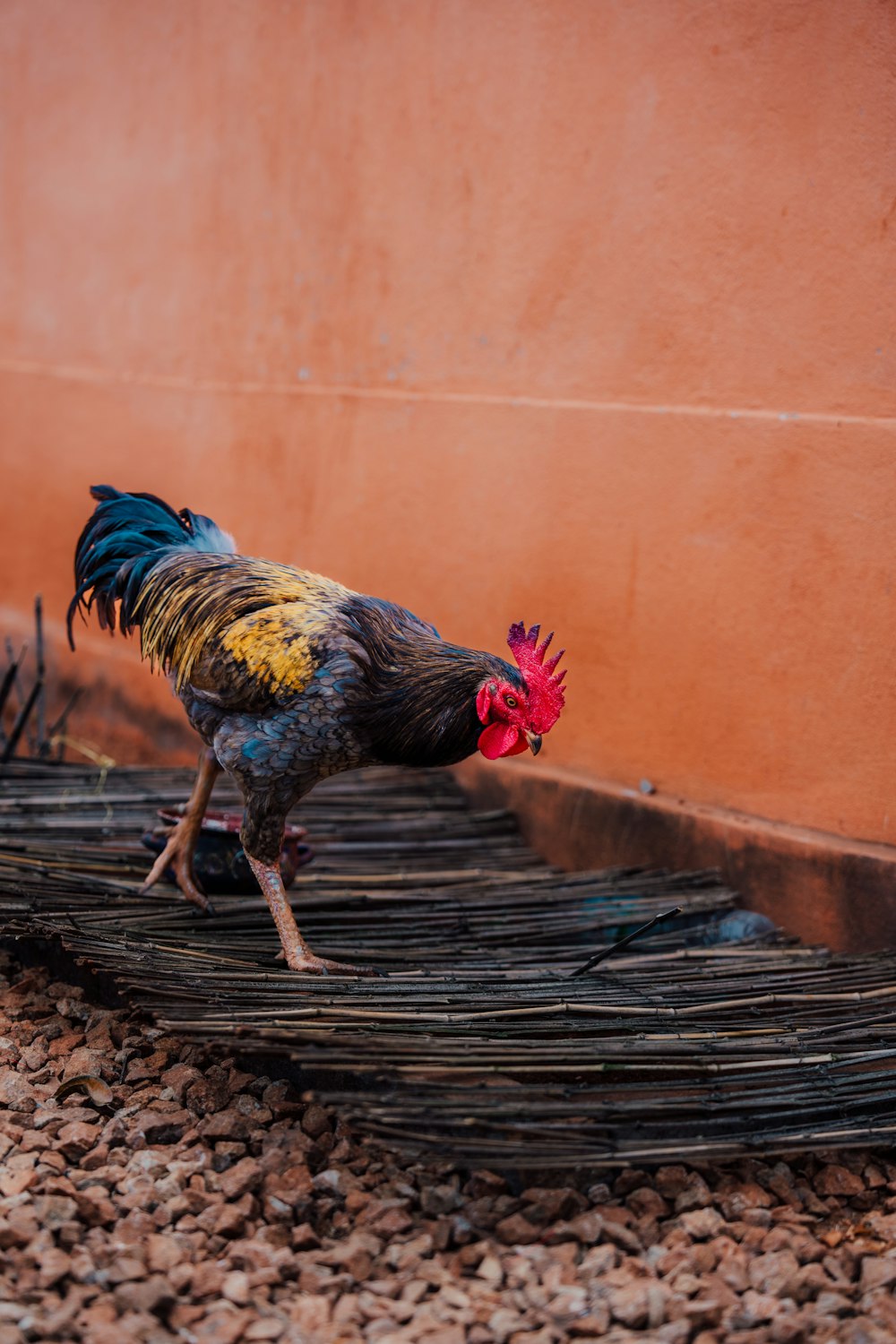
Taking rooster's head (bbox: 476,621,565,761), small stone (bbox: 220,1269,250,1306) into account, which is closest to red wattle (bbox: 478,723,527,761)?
rooster's head (bbox: 476,621,565,761)

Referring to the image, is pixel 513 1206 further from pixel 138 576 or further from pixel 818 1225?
pixel 138 576

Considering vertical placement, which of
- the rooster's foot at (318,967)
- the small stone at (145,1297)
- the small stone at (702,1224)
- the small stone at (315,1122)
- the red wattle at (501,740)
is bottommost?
the small stone at (145,1297)

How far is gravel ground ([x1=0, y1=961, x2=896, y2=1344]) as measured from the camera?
269 centimetres

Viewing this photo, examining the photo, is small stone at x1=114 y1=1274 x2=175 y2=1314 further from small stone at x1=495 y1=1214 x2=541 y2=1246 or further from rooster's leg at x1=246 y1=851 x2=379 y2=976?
rooster's leg at x1=246 y1=851 x2=379 y2=976

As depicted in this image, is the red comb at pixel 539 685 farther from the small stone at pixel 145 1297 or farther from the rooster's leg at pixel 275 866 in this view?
the small stone at pixel 145 1297

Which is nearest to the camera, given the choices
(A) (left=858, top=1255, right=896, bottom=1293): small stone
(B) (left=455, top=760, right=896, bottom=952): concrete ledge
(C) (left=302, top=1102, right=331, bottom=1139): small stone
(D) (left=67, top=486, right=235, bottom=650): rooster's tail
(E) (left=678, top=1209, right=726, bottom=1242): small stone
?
(A) (left=858, top=1255, right=896, bottom=1293): small stone

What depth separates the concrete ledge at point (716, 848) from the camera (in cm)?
430

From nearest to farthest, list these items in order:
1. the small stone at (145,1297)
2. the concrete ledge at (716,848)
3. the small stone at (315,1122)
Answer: the small stone at (145,1297)
the small stone at (315,1122)
the concrete ledge at (716,848)

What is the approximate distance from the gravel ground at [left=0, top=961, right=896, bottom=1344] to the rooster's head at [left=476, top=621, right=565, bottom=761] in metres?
1.09

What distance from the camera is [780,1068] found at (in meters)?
3.32

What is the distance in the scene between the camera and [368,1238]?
2.92m

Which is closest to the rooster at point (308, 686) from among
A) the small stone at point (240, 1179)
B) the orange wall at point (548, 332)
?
the small stone at point (240, 1179)

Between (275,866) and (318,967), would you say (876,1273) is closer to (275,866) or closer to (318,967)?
(318,967)

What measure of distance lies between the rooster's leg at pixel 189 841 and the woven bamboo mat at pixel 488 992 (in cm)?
7
